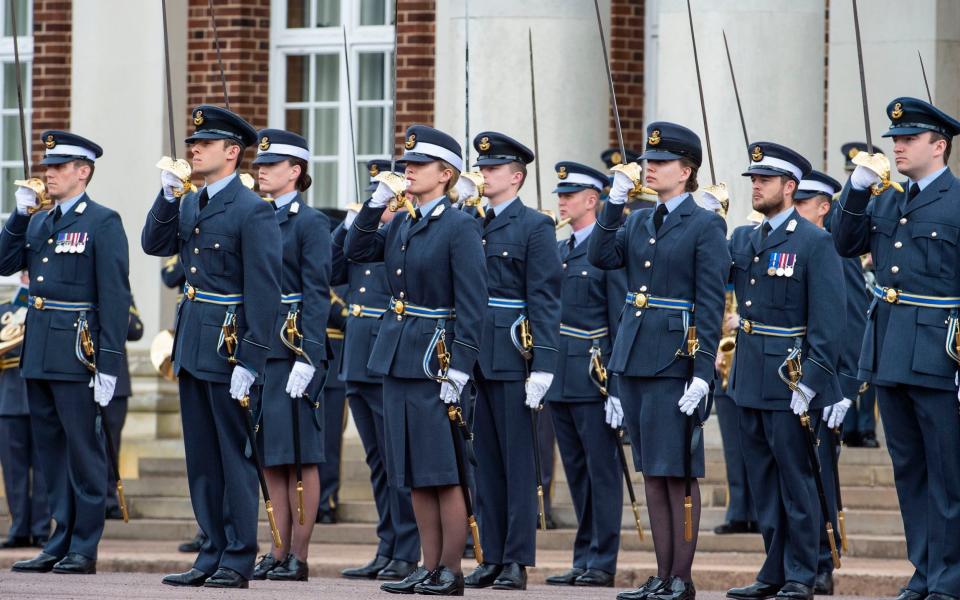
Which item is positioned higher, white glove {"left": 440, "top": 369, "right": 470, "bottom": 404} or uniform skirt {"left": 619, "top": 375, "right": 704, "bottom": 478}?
white glove {"left": 440, "top": 369, "right": 470, "bottom": 404}

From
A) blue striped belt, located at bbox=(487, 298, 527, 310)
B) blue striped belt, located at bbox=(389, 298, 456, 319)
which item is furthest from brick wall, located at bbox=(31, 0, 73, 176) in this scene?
blue striped belt, located at bbox=(389, 298, 456, 319)

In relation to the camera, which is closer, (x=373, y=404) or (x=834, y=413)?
(x=834, y=413)

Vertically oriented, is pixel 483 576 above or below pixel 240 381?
below

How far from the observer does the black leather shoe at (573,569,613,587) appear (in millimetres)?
10695

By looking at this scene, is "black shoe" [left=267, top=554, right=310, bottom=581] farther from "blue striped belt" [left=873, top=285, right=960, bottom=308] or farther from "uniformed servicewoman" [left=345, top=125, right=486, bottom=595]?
"blue striped belt" [left=873, top=285, right=960, bottom=308]

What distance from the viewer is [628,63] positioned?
53.0 feet

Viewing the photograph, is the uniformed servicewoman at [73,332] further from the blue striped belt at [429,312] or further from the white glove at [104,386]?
the blue striped belt at [429,312]

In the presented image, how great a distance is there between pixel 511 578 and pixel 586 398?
1.43 m

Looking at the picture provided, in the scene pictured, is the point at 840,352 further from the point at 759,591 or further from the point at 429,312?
the point at 429,312

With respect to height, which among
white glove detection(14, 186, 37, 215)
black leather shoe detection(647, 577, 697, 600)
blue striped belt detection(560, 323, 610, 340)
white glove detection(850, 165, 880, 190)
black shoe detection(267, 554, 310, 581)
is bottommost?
black shoe detection(267, 554, 310, 581)

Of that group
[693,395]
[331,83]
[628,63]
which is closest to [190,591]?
[693,395]

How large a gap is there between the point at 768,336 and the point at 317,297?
2.25 meters

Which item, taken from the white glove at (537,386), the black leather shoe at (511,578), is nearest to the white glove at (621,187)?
the white glove at (537,386)

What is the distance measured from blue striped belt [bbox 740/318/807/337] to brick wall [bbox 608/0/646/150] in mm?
6534
